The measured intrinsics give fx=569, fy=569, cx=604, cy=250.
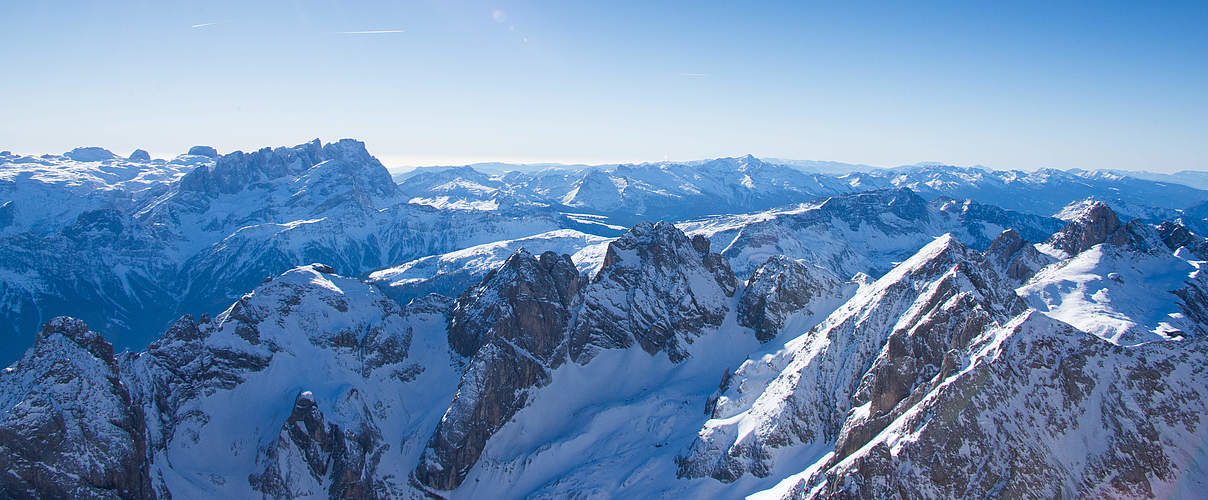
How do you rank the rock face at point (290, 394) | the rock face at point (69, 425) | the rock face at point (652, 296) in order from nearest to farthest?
the rock face at point (69, 425), the rock face at point (290, 394), the rock face at point (652, 296)

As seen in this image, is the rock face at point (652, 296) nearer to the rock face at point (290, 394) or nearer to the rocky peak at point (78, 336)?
the rock face at point (290, 394)

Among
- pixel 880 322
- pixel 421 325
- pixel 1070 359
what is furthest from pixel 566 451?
pixel 1070 359

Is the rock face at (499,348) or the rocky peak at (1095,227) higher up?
the rocky peak at (1095,227)

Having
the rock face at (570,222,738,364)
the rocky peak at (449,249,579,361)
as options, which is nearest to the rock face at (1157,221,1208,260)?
the rock face at (570,222,738,364)

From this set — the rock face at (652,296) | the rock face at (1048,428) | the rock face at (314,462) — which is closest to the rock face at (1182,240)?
the rock face at (652,296)

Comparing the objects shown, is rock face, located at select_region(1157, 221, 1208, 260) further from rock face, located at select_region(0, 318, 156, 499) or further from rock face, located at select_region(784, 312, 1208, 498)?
rock face, located at select_region(0, 318, 156, 499)

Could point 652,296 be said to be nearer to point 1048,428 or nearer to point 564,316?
point 564,316
